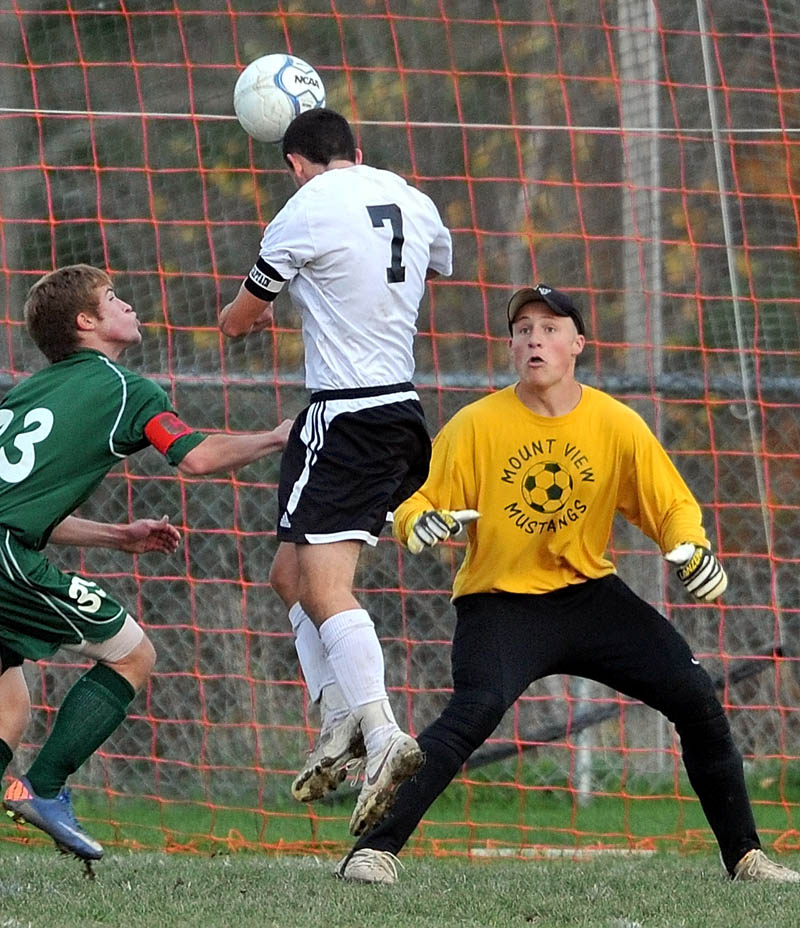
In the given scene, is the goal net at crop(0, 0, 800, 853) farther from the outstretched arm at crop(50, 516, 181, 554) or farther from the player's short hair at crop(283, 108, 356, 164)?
the player's short hair at crop(283, 108, 356, 164)

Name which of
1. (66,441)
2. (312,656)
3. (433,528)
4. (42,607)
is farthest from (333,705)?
(66,441)

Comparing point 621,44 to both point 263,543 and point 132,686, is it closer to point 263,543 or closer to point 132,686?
point 263,543

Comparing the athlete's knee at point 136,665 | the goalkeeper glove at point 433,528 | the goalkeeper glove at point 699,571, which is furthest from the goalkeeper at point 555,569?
the athlete's knee at point 136,665

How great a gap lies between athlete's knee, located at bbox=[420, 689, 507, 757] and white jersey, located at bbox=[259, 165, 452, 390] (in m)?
1.01

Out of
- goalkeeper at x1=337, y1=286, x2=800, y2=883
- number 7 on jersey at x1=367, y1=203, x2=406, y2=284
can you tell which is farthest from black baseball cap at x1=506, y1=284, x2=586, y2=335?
number 7 on jersey at x1=367, y1=203, x2=406, y2=284

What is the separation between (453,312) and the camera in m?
8.72

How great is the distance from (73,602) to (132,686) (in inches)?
15.2

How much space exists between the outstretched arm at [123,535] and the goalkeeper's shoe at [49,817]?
0.81m

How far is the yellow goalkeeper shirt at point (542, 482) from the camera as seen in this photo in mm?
5344

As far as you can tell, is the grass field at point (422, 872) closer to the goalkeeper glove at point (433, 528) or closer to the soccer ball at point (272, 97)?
the goalkeeper glove at point (433, 528)

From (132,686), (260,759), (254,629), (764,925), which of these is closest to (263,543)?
(254,629)

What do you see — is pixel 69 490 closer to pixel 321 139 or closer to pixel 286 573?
pixel 286 573

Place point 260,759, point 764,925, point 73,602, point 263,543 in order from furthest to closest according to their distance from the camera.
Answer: point 263,543 → point 260,759 → point 73,602 → point 764,925

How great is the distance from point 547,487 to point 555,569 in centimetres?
26
